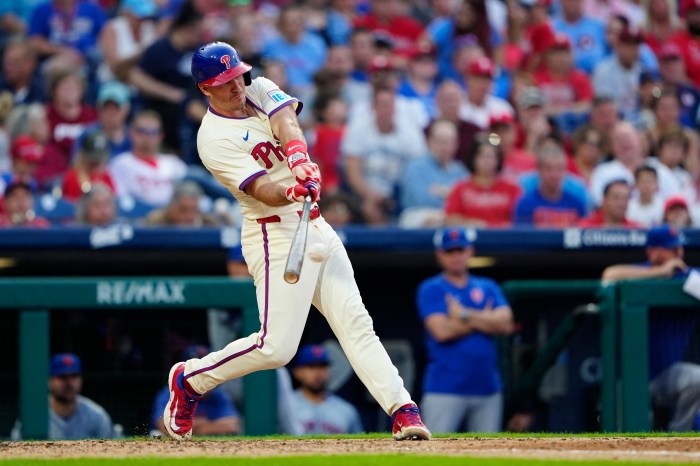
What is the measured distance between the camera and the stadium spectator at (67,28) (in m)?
10.9

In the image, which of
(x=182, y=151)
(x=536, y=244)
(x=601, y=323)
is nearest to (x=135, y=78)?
(x=182, y=151)

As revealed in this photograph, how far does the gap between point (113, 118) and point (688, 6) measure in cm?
608

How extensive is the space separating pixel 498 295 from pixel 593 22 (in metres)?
5.00

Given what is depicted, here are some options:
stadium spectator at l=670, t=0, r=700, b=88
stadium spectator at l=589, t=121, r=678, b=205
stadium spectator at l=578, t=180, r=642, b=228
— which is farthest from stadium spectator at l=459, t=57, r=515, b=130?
stadium spectator at l=670, t=0, r=700, b=88

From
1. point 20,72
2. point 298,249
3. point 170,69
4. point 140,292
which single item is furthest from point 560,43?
point 298,249

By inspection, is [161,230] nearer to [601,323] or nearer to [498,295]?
[498,295]

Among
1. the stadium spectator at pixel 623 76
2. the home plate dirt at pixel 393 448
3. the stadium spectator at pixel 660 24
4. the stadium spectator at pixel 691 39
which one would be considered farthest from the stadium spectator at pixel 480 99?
the home plate dirt at pixel 393 448

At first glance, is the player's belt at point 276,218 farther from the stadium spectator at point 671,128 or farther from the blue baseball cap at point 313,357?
the stadium spectator at point 671,128

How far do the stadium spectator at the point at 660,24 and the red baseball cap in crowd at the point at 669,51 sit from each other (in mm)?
74

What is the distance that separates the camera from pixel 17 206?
8414 millimetres

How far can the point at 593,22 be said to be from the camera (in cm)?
1215

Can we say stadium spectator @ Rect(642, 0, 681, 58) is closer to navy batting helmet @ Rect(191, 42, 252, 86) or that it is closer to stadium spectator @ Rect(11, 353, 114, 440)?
stadium spectator @ Rect(11, 353, 114, 440)

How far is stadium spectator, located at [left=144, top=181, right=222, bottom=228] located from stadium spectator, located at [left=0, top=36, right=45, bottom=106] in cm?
232

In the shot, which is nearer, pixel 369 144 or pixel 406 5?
pixel 369 144
